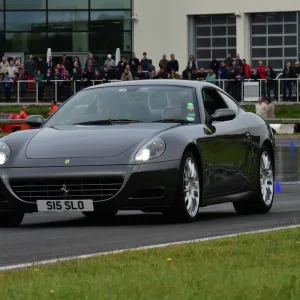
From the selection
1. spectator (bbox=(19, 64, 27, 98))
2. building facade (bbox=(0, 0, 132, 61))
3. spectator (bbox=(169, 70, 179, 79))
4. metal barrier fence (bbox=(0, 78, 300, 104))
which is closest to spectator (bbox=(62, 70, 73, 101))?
metal barrier fence (bbox=(0, 78, 300, 104))

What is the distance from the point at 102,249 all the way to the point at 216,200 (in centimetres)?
362

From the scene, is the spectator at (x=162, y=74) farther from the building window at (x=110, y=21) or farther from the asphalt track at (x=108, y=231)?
the asphalt track at (x=108, y=231)

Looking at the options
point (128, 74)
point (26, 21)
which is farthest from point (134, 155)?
point (26, 21)

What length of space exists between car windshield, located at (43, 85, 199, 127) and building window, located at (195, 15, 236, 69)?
47.5m

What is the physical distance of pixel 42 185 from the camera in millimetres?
12516

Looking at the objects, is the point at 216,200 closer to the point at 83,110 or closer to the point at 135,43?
the point at 83,110

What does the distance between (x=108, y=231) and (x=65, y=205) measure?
Answer: 22.8 inches

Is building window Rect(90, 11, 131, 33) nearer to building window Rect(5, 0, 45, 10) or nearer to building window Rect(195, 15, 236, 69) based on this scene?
building window Rect(5, 0, 45, 10)

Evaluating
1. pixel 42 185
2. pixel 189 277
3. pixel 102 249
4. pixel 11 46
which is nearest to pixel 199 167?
pixel 42 185

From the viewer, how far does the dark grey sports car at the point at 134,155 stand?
12.4m

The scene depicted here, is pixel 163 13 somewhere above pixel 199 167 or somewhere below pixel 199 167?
above

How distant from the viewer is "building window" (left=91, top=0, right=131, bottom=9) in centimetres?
6103

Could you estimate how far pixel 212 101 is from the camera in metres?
14.5

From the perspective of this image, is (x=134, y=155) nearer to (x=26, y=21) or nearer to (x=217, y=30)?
(x=26, y=21)
